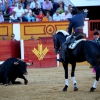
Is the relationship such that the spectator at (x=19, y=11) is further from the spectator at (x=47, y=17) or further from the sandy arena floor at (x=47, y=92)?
the sandy arena floor at (x=47, y=92)

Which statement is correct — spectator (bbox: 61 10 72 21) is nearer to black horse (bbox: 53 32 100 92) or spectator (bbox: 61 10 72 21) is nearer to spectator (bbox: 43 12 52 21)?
spectator (bbox: 43 12 52 21)

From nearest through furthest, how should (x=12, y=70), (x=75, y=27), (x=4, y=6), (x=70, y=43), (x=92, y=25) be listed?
(x=70, y=43) < (x=75, y=27) < (x=12, y=70) < (x=4, y=6) < (x=92, y=25)

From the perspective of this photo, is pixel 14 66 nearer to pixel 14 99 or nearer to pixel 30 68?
pixel 14 99

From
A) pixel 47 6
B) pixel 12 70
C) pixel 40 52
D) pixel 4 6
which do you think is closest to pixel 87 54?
pixel 12 70

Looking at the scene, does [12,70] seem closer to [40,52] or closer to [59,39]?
[59,39]

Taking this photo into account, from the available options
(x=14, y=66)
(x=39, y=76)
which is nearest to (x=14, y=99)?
(x=14, y=66)

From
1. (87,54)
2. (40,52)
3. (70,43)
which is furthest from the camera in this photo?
(40,52)

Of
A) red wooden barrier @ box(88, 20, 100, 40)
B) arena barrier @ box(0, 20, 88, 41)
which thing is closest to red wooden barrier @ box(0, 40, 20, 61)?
arena barrier @ box(0, 20, 88, 41)

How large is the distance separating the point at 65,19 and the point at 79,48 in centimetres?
1009

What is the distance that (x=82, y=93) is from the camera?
9430 millimetres

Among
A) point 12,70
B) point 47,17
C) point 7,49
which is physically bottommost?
point 7,49

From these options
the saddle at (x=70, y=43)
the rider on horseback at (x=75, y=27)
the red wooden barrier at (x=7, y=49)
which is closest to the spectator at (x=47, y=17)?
the red wooden barrier at (x=7, y=49)

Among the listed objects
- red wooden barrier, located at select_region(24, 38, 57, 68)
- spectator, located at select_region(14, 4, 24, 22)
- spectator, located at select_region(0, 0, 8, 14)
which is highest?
spectator, located at select_region(0, 0, 8, 14)

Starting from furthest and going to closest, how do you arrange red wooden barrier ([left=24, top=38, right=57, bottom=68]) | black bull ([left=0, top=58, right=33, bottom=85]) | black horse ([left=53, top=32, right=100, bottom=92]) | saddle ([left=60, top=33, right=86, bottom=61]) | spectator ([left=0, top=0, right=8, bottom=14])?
1. spectator ([left=0, top=0, right=8, bottom=14])
2. red wooden barrier ([left=24, top=38, right=57, bottom=68])
3. black bull ([left=0, top=58, right=33, bottom=85])
4. saddle ([left=60, top=33, right=86, bottom=61])
5. black horse ([left=53, top=32, right=100, bottom=92])
